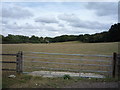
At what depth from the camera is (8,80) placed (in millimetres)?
6742

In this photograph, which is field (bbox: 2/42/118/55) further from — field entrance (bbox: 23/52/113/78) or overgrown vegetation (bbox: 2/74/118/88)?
overgrown vegetation (bbox: 2/74/118/88)

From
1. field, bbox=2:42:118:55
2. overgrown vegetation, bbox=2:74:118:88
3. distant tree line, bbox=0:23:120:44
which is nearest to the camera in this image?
overgrown vegetation, bbox=2:74:118:88

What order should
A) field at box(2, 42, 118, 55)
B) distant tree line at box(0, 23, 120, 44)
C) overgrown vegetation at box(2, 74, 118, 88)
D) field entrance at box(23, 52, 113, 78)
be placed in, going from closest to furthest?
overgrown vegetation at box(2, 74, 118, 88)
field entrance at box(23, 52, 113, 78)
field at box(2, 42, 118, 55)
distant tree line at box(0, 23, 120, 44)

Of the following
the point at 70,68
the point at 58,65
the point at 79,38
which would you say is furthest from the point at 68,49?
the point at 79,38

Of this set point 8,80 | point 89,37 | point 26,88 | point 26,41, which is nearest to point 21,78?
point 8,80

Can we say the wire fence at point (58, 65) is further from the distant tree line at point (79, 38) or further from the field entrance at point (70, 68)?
the distant tree line at point (79, 38)

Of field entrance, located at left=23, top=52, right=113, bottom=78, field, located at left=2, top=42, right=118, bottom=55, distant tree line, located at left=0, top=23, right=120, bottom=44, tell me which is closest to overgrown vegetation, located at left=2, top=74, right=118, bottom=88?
field entrance, located at left=23, top=52, right=113, bottom=78

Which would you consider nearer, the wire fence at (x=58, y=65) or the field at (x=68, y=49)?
the wire fence at (x=58, y=65)

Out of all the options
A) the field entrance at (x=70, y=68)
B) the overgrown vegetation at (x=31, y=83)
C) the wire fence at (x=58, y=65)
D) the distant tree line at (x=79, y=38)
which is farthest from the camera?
the distant tree line at (x=79, y=38)

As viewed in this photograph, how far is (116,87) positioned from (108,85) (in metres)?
0.34

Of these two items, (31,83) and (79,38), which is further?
(79,38)

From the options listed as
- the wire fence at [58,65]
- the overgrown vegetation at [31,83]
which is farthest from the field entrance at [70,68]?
the overgrown vegetation at [31,83]

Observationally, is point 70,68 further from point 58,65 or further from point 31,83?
point 31,83

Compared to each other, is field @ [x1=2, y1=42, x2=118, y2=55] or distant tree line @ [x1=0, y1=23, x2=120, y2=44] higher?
distant tree line @ [x1=0, y1=23, x2=120, y2=44]
